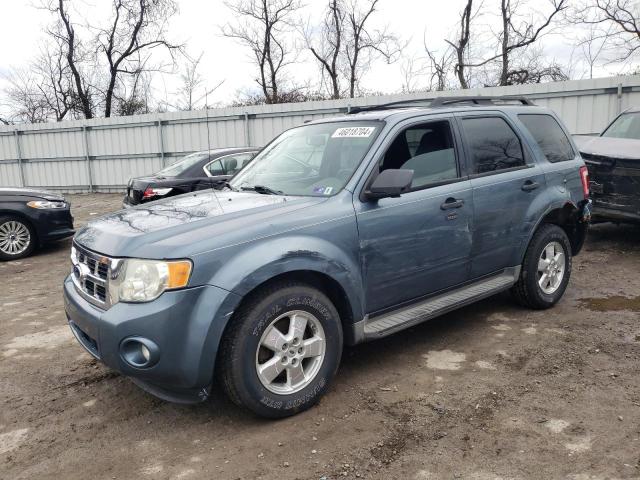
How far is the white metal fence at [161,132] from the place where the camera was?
12.4 meters

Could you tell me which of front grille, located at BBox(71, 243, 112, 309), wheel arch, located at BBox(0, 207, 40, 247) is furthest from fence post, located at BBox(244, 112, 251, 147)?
front grille, located at BBox(71, 243, 112, 309)

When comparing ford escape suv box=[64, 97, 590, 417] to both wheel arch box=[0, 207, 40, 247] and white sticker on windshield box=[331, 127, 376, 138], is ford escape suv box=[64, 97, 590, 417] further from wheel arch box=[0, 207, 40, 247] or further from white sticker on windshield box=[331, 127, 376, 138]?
wheel arch box=[0, 207, 40, 247]

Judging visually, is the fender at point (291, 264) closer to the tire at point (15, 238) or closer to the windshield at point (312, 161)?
the windshield at point (312, 161)

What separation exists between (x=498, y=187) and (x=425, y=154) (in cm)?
74

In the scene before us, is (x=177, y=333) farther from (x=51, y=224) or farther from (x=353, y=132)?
(x=51, y=224)

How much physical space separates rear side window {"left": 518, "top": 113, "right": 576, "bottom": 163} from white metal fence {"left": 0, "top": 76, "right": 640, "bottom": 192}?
321 inches

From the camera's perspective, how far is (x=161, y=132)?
57.1ft

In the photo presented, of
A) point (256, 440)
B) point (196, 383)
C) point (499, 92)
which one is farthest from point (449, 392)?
point (499, 92)

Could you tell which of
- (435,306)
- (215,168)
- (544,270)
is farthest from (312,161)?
(215,168)

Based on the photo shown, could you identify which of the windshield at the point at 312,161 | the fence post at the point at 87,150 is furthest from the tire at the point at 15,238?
the fence post at the point at 87,150

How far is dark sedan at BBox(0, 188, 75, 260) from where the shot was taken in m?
8.30

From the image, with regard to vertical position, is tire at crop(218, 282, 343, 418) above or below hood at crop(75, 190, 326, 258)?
below

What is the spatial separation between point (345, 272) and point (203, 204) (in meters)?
1.11

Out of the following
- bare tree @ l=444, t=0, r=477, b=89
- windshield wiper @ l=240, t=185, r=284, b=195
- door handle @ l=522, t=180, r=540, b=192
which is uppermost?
bare tree @ l=444, t=0, r=477, b=89
